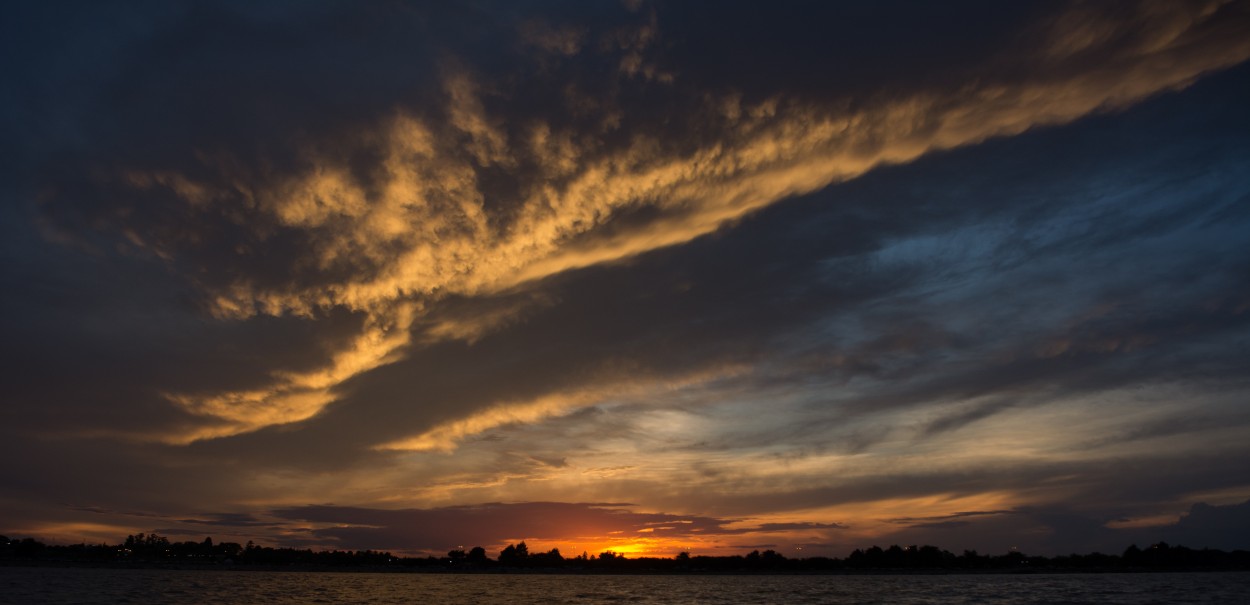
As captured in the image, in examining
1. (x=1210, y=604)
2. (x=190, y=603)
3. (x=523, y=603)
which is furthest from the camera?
(x=523, y=603)

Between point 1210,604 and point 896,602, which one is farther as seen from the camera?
point 896,602

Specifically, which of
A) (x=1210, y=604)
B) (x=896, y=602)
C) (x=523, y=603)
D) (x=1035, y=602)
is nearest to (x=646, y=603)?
(x=523, y=603)

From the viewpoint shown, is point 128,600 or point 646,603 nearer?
point 128,600

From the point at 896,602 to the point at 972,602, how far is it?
44.9ft

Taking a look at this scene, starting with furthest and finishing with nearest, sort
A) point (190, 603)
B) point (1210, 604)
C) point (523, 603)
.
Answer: point (523, 603), point (1210, 604), point (190, 603)

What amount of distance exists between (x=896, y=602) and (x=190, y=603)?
381ft

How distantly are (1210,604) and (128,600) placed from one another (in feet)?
553

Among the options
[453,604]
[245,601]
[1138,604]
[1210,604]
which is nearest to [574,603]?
[453,604]

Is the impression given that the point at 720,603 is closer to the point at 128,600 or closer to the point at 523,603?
the point at 523,603

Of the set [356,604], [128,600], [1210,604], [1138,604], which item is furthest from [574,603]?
[1210,604]

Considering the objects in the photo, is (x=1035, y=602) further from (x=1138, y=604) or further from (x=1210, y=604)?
(x=1210, y=604)

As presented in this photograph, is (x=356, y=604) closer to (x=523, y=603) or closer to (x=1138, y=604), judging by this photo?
(x=523, y=603)

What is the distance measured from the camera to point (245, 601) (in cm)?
12131

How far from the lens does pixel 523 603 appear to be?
13212 centimetres
